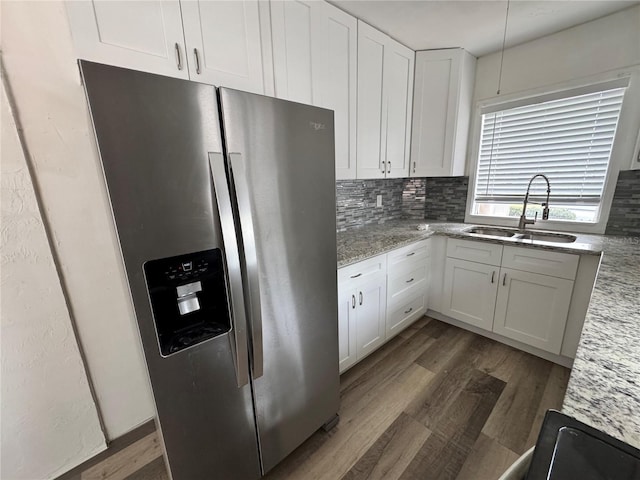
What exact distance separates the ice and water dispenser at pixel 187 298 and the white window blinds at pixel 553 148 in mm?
2653

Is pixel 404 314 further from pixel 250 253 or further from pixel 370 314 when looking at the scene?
pixel 250 253

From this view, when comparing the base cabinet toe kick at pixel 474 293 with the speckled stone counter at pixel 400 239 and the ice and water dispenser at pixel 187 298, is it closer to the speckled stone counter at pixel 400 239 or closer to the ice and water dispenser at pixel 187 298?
the speckled stone counter at pixel 400 239

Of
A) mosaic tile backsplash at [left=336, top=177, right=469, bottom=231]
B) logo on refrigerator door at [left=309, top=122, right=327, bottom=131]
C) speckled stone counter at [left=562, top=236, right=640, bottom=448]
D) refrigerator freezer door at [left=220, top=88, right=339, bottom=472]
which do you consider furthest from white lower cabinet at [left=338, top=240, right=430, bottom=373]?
speckled stone counter at [left=562, top=236, right=640, bottom=448]

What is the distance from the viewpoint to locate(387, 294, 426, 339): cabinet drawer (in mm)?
2156

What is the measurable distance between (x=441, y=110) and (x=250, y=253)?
2272 mm

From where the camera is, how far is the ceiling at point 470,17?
1.71 meters

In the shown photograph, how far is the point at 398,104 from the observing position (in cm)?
229

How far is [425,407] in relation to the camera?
1654 mm

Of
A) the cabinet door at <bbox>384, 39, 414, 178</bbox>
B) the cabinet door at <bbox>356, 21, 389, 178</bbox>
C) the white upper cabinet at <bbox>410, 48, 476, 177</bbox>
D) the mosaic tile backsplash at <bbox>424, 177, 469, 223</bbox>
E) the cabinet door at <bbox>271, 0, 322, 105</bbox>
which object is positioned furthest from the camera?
the mosaic tile backsplash at <bbox>424, 177, 469, 223</bbox>

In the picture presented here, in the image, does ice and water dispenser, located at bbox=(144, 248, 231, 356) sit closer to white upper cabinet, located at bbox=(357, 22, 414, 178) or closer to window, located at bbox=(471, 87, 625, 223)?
white upper cabinet, located at bbox=(357, 22, 414, 178)

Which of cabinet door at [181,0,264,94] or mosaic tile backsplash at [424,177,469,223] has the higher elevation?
cabinet door at [181,0,264,94]

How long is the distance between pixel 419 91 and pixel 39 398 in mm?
3173

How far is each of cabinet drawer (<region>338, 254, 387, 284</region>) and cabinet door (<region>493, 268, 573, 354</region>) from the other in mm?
982

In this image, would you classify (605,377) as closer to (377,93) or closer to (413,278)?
(413,278)
